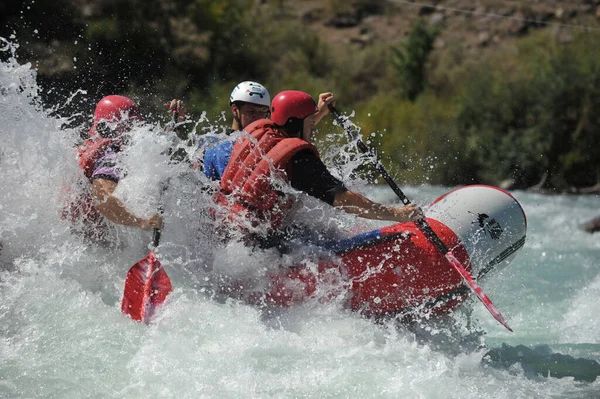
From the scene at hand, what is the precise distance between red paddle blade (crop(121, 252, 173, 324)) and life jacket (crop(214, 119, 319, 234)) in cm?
59

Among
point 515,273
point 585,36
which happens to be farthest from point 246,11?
point 515,273

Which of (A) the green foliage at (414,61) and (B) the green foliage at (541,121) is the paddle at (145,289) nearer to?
(B) the green foliage at (541,121)

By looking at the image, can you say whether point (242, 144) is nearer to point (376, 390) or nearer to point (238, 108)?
point (238, 108)

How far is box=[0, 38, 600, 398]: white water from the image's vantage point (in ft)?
14.0

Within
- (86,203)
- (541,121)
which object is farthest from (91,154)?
(541,121)

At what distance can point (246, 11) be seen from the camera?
2505 centimetres

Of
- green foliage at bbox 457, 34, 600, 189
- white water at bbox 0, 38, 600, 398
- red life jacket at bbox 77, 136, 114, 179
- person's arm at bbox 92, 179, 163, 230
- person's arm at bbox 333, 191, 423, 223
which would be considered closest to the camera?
white water at bbox 0, 38, 600, 398

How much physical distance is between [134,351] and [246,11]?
21.6 metres

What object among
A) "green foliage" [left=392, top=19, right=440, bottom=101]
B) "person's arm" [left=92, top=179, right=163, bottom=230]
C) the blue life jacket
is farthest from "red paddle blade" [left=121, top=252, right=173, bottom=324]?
"green foliage" [left=392, top=19, right=440, bottom=101]

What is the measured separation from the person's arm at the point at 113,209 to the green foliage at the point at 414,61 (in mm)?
17316

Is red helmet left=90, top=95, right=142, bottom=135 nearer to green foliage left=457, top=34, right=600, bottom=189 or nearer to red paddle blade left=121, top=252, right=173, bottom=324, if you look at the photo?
red paddle blade left=121, top=252, right=173, bottom=324

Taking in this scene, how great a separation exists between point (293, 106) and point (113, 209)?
137 cm

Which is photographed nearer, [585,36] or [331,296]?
[331,296]

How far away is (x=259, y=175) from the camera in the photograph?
4926 millimetres
